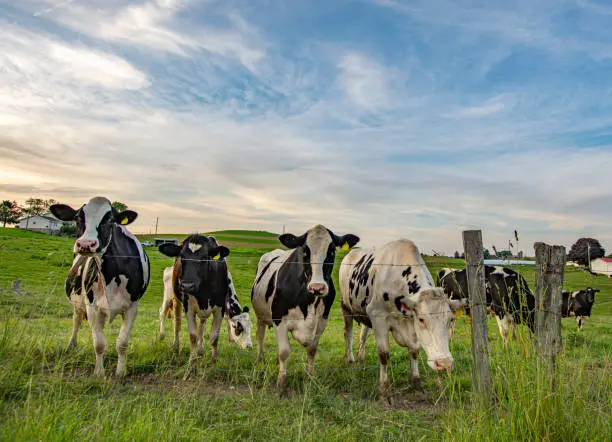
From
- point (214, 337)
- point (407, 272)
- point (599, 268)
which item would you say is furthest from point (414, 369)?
point (599, 268)

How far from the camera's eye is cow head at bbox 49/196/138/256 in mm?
6289

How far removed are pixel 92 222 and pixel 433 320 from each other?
16.3 feet

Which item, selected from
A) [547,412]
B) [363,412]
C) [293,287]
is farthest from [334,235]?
[547,412]

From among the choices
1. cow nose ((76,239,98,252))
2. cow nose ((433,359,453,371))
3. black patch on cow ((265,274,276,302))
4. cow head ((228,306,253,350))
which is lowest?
cow head ((228,306,253,350))

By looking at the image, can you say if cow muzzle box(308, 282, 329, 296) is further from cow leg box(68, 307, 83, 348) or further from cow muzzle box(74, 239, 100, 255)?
cow leg box(68, 307, 83, 348)

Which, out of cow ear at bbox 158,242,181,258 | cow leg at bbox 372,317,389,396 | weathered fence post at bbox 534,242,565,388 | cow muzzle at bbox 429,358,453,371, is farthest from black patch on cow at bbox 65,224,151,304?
weathered fence post at bbox 534,242,565,388

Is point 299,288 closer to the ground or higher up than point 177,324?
higher up

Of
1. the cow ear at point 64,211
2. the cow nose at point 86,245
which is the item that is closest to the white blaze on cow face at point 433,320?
the cow nose at point 86,245

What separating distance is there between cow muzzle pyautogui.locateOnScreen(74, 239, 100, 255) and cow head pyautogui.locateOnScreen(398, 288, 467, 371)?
14.3ft

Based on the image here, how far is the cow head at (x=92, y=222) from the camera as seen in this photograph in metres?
6.29

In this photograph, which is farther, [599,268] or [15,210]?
[15,210]

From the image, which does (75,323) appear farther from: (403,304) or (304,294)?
(403,304)

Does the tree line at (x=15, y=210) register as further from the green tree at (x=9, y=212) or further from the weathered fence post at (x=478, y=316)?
the weathered fence post at (x=478, y=316)

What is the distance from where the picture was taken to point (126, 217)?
24.3 feet
